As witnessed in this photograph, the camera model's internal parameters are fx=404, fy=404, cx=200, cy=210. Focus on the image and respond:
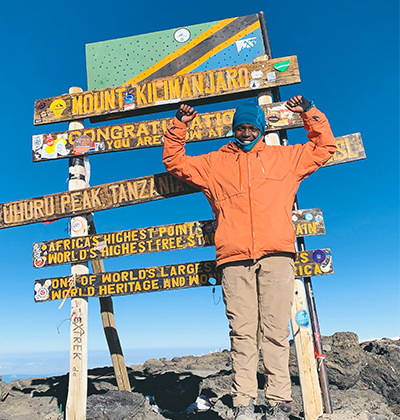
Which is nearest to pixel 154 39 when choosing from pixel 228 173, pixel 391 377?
pixel 228 173

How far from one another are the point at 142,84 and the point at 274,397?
15.4ft

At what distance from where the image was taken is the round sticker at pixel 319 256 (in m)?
5.03

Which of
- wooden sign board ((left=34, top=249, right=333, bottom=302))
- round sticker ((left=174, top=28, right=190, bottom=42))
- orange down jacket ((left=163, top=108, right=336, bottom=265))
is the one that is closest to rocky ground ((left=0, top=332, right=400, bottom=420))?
wooden sign board ((left=34, top=249, right=333, bottom=302))

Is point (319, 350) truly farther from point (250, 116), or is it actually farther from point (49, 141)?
point (49, 141)

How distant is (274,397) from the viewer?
3.53 meters

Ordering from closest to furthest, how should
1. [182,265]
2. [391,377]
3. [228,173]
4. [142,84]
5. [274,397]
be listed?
[274,397]
[228,173]
[182,265]
[142,84]
[391,377]

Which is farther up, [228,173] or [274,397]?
[228,173]

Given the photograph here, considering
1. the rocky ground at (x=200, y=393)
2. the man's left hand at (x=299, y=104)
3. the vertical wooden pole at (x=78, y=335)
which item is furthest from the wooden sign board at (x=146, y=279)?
the man's left hand at (x=299, y=104)

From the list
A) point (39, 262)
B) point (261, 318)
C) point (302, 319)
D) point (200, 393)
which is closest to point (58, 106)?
point (39, 262)

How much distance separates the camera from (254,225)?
3881 millimetres

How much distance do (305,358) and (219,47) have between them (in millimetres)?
4601

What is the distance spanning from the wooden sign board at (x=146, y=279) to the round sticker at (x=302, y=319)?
46cm

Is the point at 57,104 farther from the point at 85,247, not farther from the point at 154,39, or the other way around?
the point at 85,247

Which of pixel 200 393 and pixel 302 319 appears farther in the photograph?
pixel 200 393
